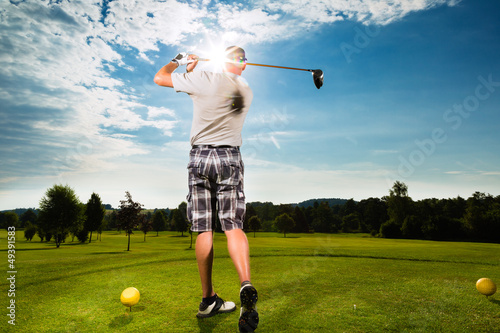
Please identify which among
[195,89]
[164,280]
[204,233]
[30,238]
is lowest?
[30,238]

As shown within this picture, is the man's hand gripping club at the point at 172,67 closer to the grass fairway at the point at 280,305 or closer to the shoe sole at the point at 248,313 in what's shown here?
the shoe sole at the point at 248,313

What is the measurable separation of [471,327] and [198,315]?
2846mm

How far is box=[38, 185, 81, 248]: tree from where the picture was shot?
41000 mm

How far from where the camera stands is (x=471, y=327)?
301 centimetres

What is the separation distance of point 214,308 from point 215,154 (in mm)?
1715

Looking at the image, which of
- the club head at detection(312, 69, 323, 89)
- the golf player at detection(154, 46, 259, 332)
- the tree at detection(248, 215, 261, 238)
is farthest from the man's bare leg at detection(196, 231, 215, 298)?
the tree at detection(248, 215, 261, 238)

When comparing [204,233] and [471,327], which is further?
[204,233]

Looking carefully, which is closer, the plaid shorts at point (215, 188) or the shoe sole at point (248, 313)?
the shoe sole at point (248, 313)

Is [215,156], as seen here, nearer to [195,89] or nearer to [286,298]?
[195,89]

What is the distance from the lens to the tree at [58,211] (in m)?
41.0

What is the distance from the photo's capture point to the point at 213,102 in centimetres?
319

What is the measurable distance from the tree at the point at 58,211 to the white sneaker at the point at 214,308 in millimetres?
46475

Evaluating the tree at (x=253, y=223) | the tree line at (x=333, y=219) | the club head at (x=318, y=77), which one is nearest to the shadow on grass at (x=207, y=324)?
the club head at (x=318, y=77)

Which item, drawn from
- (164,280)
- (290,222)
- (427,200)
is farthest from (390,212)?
(164,280)
